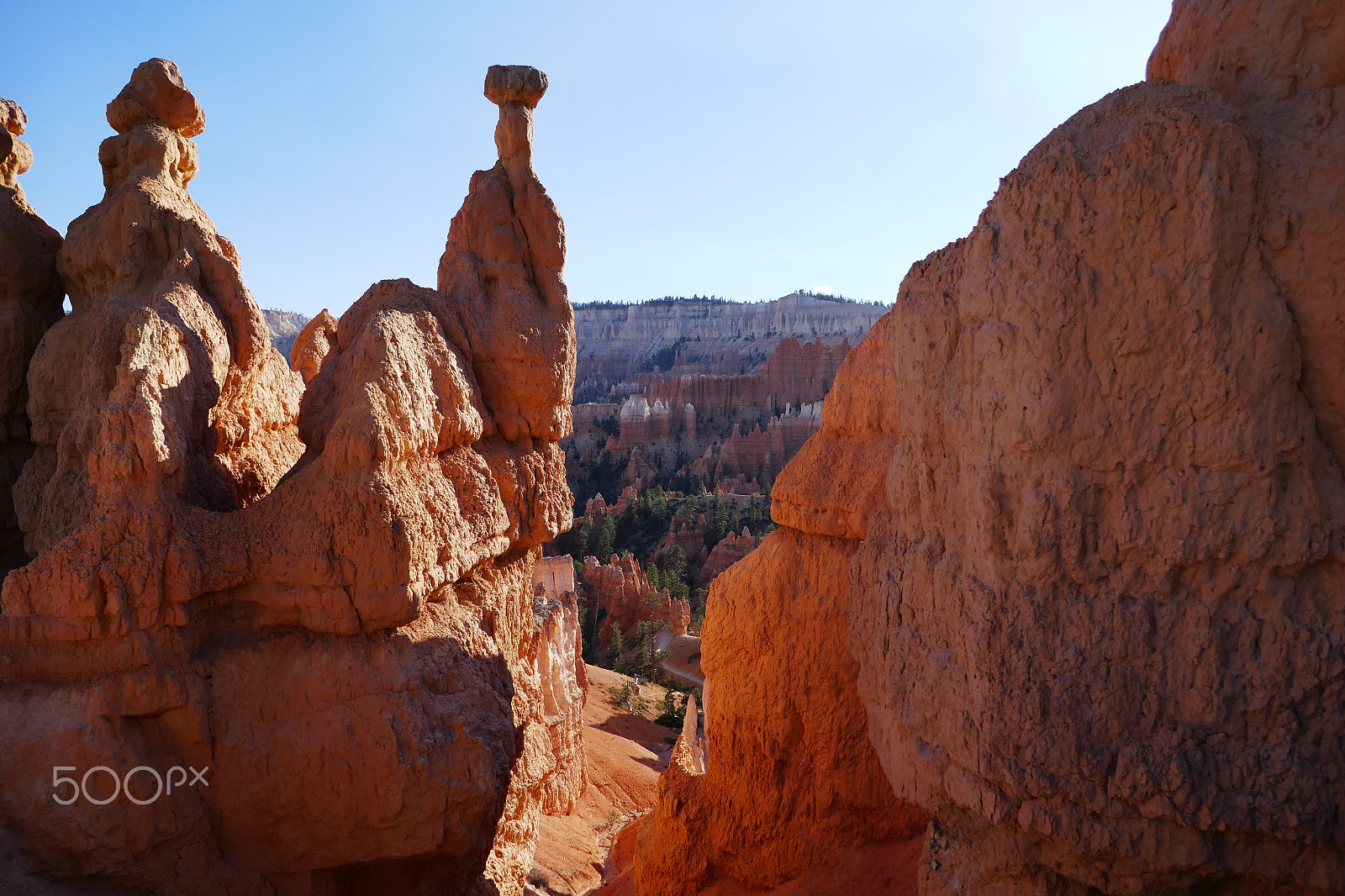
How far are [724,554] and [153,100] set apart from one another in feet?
87.2

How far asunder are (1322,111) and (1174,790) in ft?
9.05

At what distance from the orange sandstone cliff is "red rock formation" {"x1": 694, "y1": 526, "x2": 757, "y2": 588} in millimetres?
27235

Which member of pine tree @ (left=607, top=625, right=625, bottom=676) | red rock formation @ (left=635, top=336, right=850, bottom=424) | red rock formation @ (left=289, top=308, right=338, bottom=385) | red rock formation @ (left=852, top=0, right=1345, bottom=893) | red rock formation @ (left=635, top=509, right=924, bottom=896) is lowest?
pine tree @ (left=607, top=625, right=625, bottom=676)

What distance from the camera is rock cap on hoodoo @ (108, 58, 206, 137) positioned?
6707mm

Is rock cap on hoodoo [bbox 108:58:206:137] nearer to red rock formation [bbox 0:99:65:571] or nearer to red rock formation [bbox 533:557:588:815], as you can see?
red rock formation [bbox 0:99:65:571]

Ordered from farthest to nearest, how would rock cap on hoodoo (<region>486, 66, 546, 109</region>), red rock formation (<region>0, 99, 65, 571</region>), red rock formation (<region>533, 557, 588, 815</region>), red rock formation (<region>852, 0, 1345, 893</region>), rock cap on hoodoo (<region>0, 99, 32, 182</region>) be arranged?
red rock formation (<region>533, 557, 588, 815</region>), rock cap on hoodoo (<region>486, 66, 546, 109</region>), rock cap on hoodoo (<region>0, 99, 32, 182</region>), red rock formation (<region>0, 99, 65, 571</region>), red rock formation (<region>852, 0, 1345, 893</region>)

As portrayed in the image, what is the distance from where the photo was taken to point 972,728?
149 inches

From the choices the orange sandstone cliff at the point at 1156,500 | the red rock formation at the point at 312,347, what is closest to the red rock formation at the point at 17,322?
the red rock formation at the point at 312,347

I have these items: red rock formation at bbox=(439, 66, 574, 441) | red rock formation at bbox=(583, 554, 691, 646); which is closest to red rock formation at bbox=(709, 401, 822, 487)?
red rock formation at bbox=(583, 554, 691, 646)

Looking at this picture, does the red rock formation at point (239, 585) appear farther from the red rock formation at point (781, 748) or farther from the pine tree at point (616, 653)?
the pine tree at point (616, 653)

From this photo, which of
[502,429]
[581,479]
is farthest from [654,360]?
[502,429]

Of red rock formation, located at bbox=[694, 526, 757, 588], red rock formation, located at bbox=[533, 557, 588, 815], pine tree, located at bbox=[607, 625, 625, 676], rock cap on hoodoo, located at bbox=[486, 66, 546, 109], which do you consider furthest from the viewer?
red rock formation, located at bbox=[694, 526, 757, 588]

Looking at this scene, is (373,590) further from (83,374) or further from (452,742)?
(83,374)

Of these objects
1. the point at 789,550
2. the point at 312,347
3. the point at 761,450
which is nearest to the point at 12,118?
the point at 312,347
